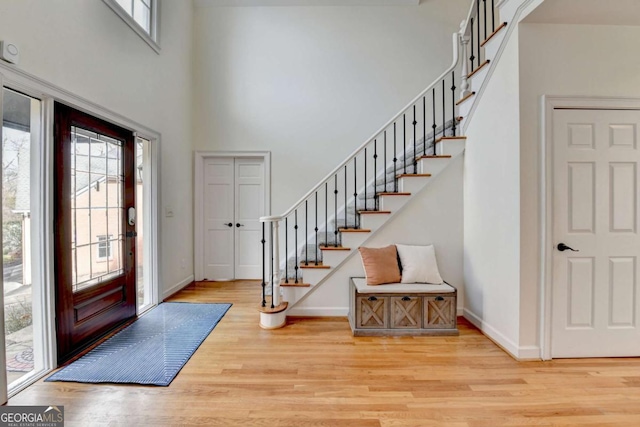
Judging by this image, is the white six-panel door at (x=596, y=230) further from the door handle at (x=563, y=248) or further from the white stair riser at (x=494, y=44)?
the white stair riser at (x=494, y=44)

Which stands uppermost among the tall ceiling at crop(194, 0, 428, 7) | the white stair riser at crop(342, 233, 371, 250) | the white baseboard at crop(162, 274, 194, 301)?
the tall ceiling at crop(194, 0, 428, 7)

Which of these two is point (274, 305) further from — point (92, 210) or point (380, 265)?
point (92, 210)

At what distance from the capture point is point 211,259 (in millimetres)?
4500

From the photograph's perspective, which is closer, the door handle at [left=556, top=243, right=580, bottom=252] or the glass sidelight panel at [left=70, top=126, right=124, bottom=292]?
the door handle at [left=556, top=243, right=580, bottom=252]

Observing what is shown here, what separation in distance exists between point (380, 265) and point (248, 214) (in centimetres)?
254

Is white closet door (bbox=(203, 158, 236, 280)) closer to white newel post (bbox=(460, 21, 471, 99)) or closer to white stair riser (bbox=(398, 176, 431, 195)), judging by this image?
white stair riser (bbox=(398, 176, 431, 195))

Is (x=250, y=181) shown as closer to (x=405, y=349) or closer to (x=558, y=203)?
(x=405, y=349)

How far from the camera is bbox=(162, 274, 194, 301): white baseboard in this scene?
358cm

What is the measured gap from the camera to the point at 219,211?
4.52 m

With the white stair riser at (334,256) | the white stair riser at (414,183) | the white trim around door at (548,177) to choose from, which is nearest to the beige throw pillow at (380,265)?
the white stair riser at (334,256)

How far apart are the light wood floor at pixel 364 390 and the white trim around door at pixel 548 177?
0.38 metres

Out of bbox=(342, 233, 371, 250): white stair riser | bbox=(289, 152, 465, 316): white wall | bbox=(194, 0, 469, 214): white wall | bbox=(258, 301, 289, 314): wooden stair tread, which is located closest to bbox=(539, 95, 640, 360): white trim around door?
bbox=(289, 152, 465, 316): white wall

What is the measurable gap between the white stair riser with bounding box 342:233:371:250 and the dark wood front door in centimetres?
234

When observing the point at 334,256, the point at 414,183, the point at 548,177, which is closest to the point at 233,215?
the point at 334,256
